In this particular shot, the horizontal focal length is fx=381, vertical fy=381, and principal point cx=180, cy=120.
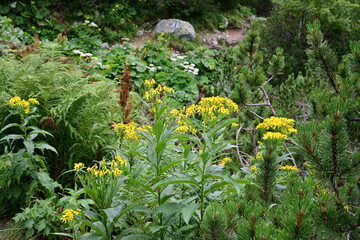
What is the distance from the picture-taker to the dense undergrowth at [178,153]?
72.2 inches

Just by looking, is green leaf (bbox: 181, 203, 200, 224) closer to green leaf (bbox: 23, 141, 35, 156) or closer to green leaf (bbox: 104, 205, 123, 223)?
green leaf (bbox: 104, 205, 123, 223)

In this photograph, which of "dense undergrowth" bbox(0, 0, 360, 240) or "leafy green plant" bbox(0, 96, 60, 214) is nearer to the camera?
"dense undergrowth" bbox(0, 0, 360, 240)

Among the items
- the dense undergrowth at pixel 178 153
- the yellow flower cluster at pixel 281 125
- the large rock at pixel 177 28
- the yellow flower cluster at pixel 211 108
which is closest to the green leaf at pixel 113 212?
the dense undergrowth at pixel 178 153

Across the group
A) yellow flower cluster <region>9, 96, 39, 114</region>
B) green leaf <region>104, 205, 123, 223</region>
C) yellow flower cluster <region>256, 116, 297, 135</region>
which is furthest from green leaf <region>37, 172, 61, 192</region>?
yellow flower cluster <region>256, 116, 297, 135</region>

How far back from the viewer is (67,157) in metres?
3.48

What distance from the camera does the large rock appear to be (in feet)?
36.5

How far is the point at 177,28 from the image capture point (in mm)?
11141

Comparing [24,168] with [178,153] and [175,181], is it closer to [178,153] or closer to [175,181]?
[178,153]

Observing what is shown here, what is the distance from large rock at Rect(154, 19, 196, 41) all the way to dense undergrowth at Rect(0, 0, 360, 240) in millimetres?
3747

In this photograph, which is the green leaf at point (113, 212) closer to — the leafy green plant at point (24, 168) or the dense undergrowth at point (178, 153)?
the dense undergrowth at point (178, 153)

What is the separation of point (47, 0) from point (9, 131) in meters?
7.55

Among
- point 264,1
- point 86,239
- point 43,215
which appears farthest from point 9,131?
point 264,1

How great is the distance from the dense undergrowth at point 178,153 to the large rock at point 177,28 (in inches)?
148

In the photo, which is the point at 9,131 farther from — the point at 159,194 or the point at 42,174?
the point at 159,194
